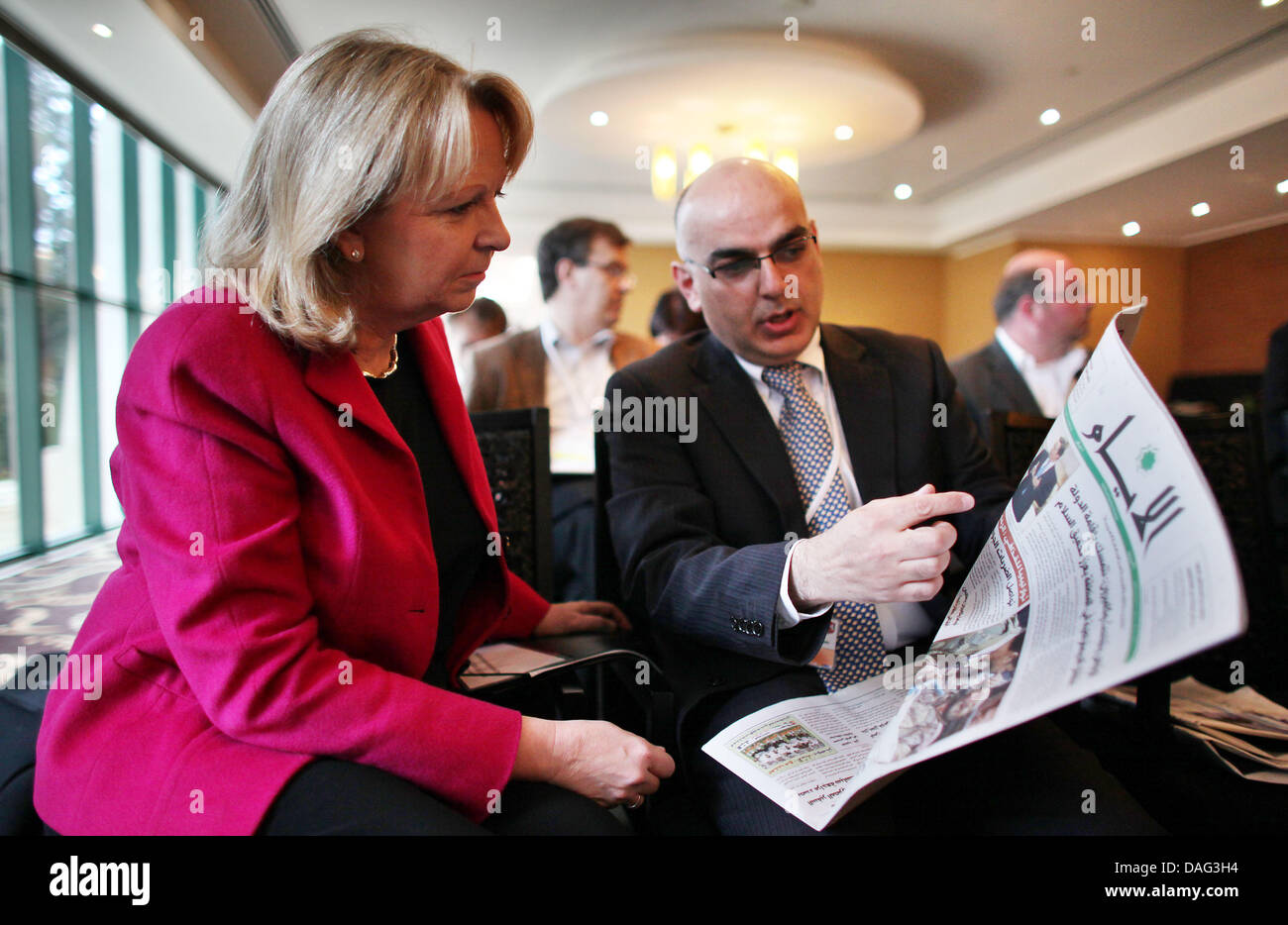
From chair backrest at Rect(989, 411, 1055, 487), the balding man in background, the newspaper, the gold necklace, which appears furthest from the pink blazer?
the balding man in background

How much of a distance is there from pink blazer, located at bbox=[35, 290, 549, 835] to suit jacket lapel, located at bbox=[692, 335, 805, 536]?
1.98 feet

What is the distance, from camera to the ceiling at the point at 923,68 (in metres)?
3.87

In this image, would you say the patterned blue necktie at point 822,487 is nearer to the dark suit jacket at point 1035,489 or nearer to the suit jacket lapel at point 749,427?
the suit jacket lapel at point 749,427

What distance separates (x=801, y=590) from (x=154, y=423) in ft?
2.47

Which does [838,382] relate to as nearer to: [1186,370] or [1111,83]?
[1186,370]

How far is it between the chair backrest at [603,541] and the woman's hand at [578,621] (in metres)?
0.11

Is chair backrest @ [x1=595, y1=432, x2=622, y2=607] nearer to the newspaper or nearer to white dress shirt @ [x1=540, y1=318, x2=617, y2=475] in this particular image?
the newspaper

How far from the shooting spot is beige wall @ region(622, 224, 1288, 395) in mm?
2104

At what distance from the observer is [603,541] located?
59.5 inches

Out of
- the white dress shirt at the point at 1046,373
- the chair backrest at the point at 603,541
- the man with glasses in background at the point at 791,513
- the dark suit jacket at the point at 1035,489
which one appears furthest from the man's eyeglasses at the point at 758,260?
the white dress shirt at the point at 1046,373

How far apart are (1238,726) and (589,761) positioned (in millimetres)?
1101
